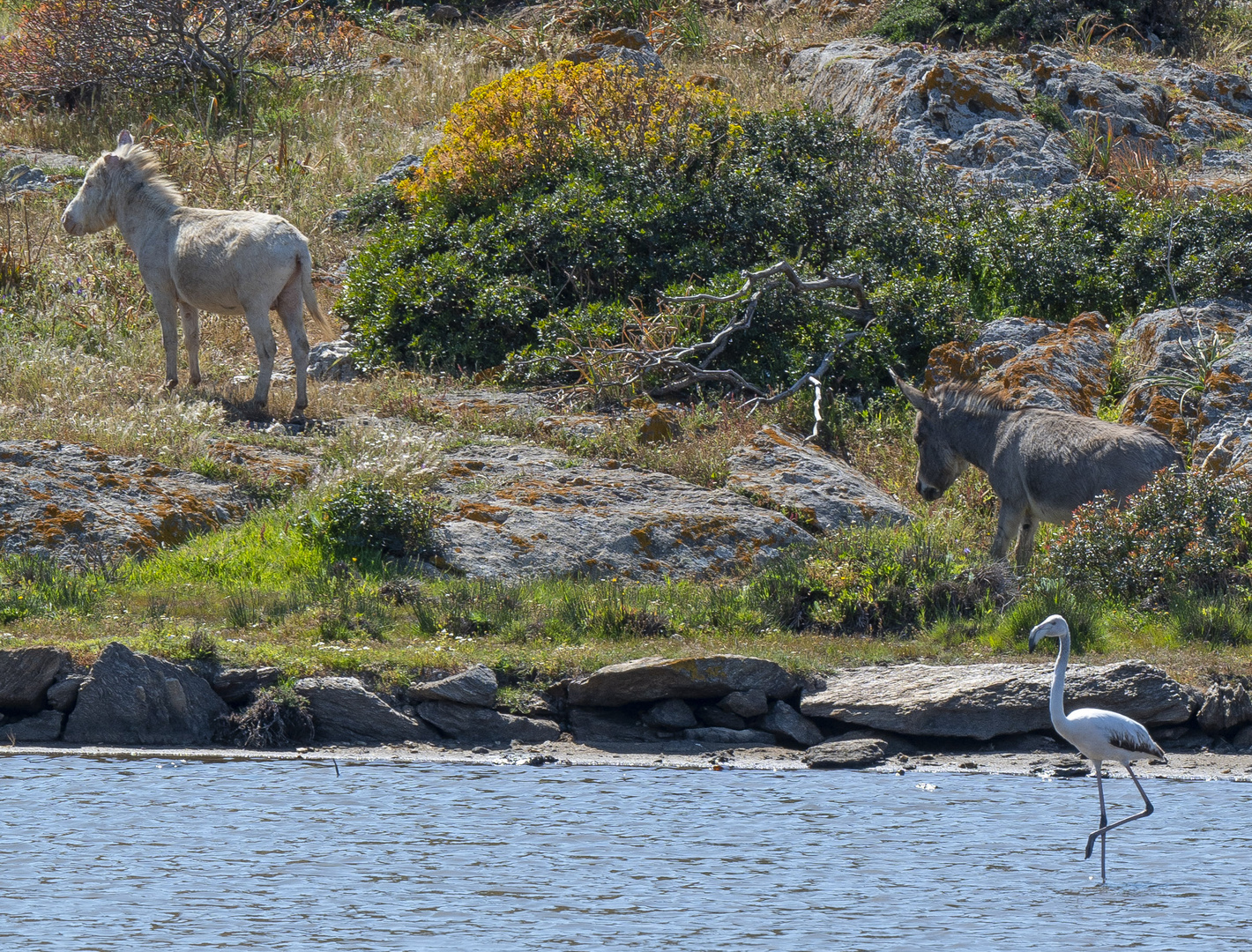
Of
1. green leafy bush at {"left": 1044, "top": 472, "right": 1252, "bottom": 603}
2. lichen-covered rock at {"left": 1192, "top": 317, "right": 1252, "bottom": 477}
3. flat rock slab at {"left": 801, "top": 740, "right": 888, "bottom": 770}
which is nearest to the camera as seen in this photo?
flat rock slab at {"left": 801, "top": 740, "right": 888, "bottom": 770}

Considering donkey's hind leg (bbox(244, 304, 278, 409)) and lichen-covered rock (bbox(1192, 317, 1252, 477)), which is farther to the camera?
donkey's hind leg (bbox(244, 304, 278, 409))

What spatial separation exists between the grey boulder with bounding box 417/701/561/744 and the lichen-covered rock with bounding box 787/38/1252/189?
12491mm

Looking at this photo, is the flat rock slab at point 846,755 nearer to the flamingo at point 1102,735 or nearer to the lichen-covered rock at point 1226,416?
the flamingo at point 1102,735

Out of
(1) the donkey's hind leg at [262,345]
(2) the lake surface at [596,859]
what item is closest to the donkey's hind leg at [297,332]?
(1) the donkey's hind leg at [262,345]

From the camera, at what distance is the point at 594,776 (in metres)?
8.93

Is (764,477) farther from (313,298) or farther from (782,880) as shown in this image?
(782,880)

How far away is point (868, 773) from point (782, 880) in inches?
92.2

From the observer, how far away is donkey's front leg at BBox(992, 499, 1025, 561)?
475 inches

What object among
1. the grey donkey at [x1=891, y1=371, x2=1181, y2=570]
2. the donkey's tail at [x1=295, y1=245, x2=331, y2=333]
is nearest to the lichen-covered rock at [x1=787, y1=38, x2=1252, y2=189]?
the grey donkey at [x1=891, y1=371, x2=1181, y2=570]

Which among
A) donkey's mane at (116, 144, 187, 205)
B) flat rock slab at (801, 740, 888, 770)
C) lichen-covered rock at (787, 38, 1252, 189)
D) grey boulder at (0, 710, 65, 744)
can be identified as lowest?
grey boulder at (0, 710, 65, 744)

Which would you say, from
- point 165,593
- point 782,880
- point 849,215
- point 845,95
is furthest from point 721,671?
point 845,95

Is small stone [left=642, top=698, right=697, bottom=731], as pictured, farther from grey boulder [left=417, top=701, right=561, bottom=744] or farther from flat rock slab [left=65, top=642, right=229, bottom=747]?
flat rock slab [left=65, top=642, right=229, bottom=747]

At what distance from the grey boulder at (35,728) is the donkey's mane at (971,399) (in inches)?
299

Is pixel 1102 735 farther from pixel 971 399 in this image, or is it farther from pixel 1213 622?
pixel 971 399
